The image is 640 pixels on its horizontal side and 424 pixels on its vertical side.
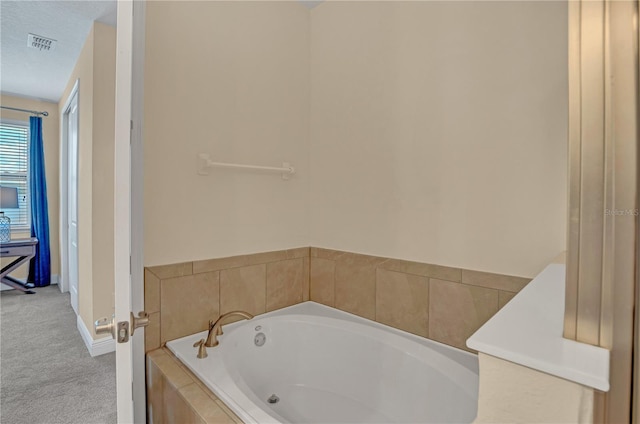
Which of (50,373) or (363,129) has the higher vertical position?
(363,129)

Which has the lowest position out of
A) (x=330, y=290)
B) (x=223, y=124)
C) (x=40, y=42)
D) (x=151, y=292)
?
(x=330, y=290)

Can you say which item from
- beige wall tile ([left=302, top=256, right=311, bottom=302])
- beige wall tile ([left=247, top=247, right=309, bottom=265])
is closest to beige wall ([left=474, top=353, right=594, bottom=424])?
beige wall tile ([left=247, top=247, right=309, bottom=265])

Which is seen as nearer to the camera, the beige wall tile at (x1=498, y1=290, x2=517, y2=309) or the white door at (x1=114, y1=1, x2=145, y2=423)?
the white door at (x1=114, y1=1, x2=145, y2=423)

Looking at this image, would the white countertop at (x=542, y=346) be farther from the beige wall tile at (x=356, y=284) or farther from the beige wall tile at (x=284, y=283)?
the beige wall tile at (x=284, y=283)

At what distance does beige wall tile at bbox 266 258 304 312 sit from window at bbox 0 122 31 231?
4397mm

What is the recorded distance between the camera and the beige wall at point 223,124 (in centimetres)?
167

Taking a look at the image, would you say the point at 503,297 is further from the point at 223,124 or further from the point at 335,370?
the point at 223,124

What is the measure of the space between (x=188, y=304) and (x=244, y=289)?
34 centimetres

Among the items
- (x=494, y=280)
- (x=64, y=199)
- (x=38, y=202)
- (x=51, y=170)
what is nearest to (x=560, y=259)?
(x=494, y=280)

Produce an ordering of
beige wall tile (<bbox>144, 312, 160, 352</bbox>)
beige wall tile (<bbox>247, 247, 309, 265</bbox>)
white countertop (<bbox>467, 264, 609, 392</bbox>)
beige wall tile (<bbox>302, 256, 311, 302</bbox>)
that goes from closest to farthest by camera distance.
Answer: white countertop (<bbox>467, 264, 609, 392</bbox>)
beige wall tile (<bbox>144, 312, 160, 352</bbox>)
beige wall tile (<bbox>247, 247, 309, 265</bbox>)
beige wall tile (<bbox>302, 256, 311, 302</bbox>)

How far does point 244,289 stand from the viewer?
78.7 inches

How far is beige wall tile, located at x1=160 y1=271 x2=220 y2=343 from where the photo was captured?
1683 mm

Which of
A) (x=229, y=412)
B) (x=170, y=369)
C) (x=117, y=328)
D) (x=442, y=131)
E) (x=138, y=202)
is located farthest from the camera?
(x=442, y=131)

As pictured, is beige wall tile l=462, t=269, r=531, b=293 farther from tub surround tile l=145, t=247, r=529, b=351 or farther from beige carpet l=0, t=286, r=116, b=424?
beige carpet l=0, t=286, r=116, b=424
